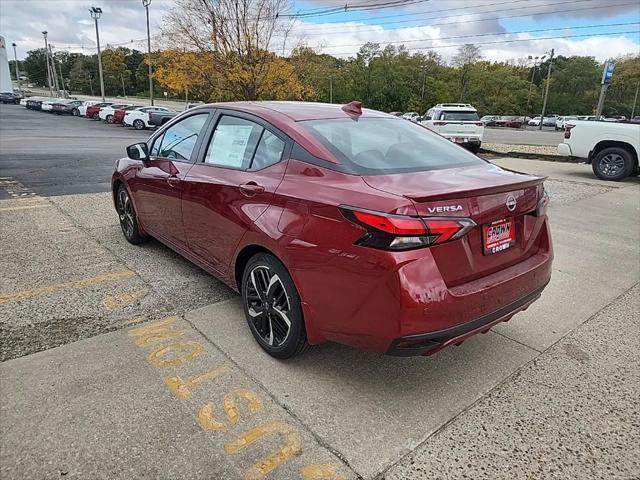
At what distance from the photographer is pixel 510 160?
1444cm

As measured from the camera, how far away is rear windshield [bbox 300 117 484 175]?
2645 millimetres

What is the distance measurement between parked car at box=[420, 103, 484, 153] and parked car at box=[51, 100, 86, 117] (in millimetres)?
39192

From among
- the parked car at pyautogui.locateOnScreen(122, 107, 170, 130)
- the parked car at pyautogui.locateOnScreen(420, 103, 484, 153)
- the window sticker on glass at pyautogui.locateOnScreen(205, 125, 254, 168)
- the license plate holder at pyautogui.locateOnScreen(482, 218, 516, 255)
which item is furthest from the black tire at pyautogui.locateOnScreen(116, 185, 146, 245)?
the parked car at pyautogui.locateOnScreen(122, 107, 170, 130)

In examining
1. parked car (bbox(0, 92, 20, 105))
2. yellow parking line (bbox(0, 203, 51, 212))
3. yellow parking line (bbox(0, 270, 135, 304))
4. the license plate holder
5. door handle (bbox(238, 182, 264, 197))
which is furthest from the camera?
parked car (bbox(0, 92, 20, 105))

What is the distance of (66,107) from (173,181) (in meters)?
47.6

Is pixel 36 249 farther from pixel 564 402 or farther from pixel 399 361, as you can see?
pixel 564 402

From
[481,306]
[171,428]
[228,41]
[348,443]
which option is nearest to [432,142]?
[481,306]

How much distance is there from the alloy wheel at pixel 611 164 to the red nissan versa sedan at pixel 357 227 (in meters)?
9.27

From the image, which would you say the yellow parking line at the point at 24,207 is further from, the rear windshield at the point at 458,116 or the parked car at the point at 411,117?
the rear windshield at the point at 458,116

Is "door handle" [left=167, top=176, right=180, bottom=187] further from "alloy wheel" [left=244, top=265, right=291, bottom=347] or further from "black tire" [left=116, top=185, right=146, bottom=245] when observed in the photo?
"alloy wheel" [left=244, top=265, right=291, bottom=347]

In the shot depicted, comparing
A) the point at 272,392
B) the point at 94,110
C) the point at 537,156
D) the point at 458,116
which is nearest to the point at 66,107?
the point at 94,110

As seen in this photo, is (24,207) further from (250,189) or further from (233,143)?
(250,189)

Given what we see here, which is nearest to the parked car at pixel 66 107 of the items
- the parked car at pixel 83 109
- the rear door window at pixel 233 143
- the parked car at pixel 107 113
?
the parked car at pixel 83 109

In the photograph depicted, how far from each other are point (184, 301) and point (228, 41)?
24293mm
